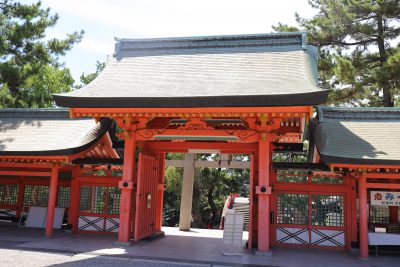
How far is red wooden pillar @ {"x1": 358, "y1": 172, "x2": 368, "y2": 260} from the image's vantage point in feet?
30.2

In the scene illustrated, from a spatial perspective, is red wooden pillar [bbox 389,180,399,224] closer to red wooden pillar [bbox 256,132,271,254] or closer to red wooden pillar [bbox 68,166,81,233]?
red wooden pillar [bbox 256,132,271,254]

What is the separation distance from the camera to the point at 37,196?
44.1 ft

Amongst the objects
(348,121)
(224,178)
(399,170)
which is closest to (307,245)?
(399,170)

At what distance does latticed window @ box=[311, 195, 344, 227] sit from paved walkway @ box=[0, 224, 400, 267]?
86 centimetres

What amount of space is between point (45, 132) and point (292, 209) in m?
8.33

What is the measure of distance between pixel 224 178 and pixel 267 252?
1756cm

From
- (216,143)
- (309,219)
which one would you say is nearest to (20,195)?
(216,143)

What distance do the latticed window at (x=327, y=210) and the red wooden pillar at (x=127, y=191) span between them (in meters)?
5.17

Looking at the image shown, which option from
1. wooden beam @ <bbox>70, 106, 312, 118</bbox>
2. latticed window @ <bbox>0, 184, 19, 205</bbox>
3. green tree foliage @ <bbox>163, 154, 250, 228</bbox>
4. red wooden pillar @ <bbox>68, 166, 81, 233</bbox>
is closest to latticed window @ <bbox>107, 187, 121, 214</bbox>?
red wooden pillar @ <bbox>68, 166, 81, 233</bbox>

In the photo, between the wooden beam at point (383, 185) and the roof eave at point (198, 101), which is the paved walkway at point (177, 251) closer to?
the wooden beam at point (383, 185)

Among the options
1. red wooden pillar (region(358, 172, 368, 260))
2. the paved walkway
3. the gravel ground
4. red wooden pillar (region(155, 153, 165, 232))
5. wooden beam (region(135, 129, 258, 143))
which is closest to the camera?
the gravel ground

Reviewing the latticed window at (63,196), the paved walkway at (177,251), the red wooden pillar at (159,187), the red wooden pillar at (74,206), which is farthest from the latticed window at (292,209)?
the latticed window at (63,196)

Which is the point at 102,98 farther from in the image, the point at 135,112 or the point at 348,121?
the point at 348,121

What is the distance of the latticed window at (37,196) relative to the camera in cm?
1340
